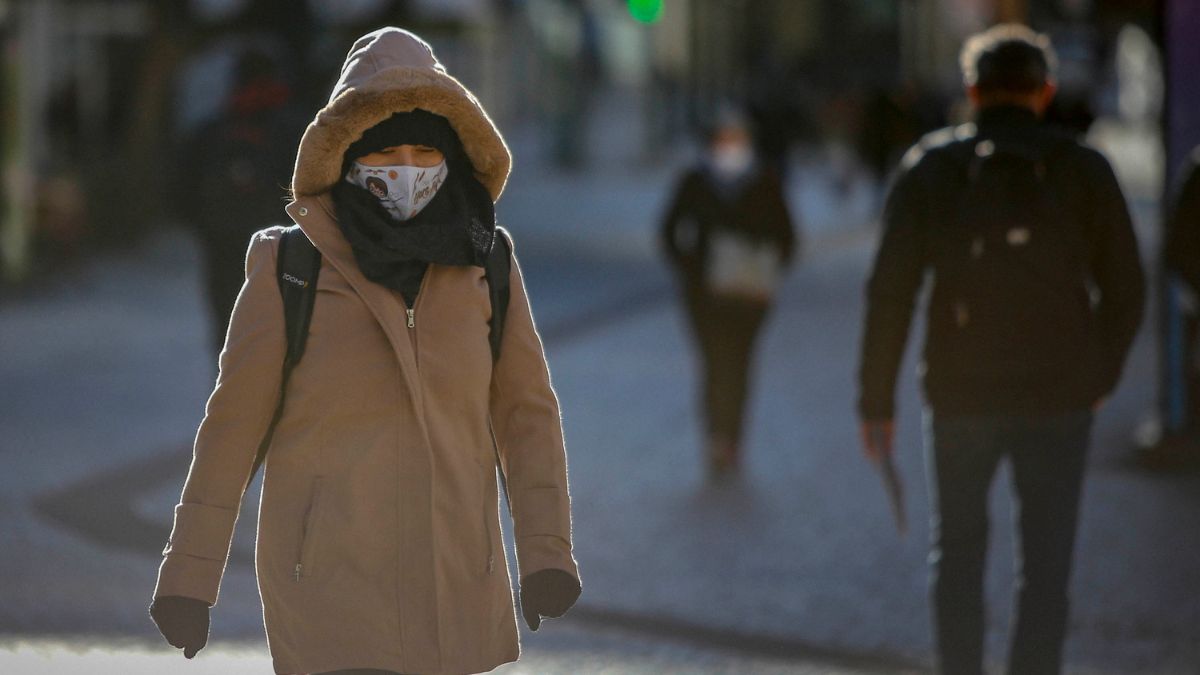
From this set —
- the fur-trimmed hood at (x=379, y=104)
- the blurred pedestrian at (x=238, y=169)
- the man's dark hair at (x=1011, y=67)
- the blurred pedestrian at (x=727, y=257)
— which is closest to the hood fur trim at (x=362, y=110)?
the fur-trimmed hood at (x=379, y=104)

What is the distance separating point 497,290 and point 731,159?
5.45 metres

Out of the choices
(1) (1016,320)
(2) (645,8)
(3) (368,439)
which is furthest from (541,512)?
(2) (645,8)

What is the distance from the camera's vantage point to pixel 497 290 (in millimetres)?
3529

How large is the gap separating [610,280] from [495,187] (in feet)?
46.5

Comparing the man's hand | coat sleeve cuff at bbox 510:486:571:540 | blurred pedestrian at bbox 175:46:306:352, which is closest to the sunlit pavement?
the man's hand

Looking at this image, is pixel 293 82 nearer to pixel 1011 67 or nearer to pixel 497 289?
pixel 1011 67

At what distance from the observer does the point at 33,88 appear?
62.0 feet

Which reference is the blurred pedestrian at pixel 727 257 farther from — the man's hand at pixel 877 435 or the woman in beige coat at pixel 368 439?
the woman in beige coat at pixel 368 439

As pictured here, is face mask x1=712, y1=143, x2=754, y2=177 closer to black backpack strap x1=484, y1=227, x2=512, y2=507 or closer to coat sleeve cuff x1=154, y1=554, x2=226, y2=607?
black backpack strap x1=484, y1=227, x2=512, y2=507

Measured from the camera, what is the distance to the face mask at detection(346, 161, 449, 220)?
3461mm

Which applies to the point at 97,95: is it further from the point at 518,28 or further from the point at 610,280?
the point at 518,28

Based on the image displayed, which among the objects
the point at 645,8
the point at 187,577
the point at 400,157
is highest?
the point at 400,157

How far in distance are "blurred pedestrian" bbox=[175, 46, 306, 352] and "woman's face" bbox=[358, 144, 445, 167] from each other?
4.73 metres

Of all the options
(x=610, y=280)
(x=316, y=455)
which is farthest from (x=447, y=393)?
(x=610, y=280)
